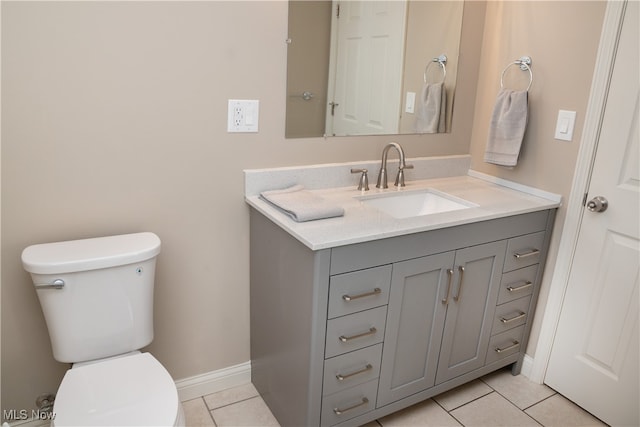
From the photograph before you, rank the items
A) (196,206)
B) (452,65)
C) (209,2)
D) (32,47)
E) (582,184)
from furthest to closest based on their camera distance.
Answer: (452,65) < (582,184) < (196,206) < (209,2) < (32,47)

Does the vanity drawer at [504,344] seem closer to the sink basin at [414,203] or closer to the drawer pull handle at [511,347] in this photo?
the drawer pull handle at [511,347]

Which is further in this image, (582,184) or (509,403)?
(509,403)

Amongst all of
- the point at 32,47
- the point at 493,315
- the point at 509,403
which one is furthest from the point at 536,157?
the point at 32,47

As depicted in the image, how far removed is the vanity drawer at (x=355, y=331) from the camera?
1.61 meters

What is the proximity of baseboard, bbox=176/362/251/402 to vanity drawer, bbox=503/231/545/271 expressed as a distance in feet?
4.02

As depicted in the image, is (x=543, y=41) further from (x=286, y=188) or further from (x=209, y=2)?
(x=209, y=2)

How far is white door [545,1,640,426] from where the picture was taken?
178cm

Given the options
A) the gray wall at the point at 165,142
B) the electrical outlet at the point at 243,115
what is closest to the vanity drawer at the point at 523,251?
the gray wall at the point at 165,142

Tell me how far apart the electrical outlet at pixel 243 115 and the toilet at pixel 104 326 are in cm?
51

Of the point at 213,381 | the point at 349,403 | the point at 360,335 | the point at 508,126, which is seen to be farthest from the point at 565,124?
the point at 213,381

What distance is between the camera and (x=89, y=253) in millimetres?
1502

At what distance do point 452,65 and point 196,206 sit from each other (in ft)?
4.44

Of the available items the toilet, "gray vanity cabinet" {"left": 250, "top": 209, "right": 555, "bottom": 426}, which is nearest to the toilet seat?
the toilet

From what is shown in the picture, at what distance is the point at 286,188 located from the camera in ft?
6.40
